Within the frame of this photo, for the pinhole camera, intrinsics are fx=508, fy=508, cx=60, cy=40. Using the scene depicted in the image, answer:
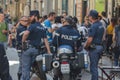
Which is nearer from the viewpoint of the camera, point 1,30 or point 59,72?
point 59,72

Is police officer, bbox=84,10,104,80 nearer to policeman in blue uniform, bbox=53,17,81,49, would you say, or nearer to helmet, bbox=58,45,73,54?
policeman in blue uniform, bbox=53,17,81,49

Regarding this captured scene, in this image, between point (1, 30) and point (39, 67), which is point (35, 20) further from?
Result: point (1, 30)

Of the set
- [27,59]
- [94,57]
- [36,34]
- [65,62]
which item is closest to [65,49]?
[65,62]

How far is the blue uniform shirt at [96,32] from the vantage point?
12.3 metres

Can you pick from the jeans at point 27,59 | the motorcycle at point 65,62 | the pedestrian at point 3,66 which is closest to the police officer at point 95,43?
the jeans at point 27,59

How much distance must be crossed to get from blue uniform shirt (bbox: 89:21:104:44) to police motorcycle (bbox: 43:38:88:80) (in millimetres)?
1335

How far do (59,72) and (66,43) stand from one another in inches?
26.7

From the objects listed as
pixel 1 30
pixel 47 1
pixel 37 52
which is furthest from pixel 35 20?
pixel 47 1

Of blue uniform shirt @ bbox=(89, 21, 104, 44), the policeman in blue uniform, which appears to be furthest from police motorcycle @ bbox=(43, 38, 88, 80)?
blue uniform shirt @ bbox=(89, 21, 104, 44)

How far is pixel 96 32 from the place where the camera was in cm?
1235

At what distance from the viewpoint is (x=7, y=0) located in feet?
277

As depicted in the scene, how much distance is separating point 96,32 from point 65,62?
1.88 metres

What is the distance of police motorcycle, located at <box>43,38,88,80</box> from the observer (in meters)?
10.8

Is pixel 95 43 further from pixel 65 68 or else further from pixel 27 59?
pixel 65 68
